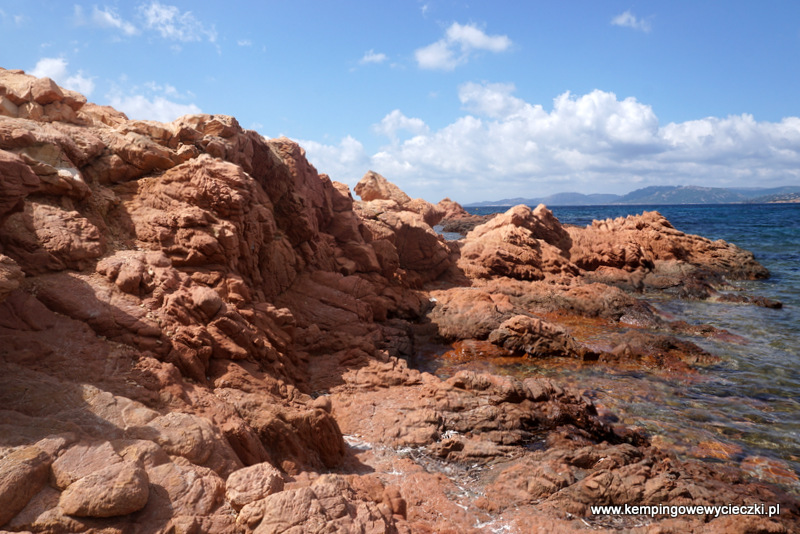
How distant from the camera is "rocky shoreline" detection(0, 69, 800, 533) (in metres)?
4.62

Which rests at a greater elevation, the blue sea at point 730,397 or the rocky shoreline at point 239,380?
the rocky shoreline at point 239,380

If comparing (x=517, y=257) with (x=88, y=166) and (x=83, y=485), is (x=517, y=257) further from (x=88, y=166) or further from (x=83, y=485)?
(x=83, y=485)

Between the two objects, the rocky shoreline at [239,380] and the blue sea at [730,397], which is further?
the blue sea at [730,397]

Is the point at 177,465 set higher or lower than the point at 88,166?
lower

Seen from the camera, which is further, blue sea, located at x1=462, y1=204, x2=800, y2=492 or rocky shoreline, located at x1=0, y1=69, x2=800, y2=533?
blue sea, located at x1=462, y1=204, x2=800, y2=492

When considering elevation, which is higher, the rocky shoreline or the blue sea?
the rocky shoreline

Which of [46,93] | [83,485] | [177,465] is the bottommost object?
[177,465]

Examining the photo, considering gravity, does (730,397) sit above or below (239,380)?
below

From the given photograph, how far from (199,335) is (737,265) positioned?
3208 centimetres

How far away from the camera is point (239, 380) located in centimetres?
827

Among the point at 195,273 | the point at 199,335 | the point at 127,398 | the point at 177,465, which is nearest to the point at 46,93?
the point at 195,273

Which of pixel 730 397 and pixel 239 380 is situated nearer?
pixel 239 380

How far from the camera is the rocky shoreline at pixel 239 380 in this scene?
4621 mm

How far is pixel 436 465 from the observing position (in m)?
8.27
